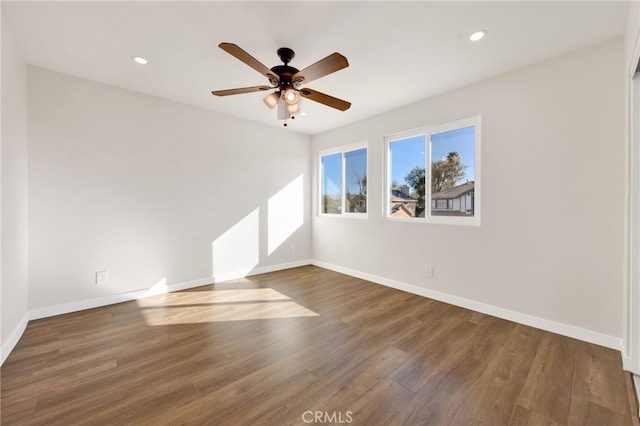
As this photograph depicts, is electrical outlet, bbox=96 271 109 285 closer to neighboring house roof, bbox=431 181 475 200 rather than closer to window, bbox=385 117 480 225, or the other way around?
window, bbox=385 117 480 225

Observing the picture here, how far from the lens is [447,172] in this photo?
127 inches

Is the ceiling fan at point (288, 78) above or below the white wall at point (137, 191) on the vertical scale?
above

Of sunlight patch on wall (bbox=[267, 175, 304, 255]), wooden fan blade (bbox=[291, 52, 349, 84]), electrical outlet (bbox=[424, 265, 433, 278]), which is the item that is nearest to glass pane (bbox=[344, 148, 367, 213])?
sunlight patch on wall (bbox=[267, 175, 304, 255])

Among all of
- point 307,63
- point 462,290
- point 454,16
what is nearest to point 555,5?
point 454,16

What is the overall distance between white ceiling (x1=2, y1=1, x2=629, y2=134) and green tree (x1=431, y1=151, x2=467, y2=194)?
0.85m

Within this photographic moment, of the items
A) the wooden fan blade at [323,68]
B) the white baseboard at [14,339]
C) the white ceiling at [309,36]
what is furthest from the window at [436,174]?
the white baseboard at [14,339]

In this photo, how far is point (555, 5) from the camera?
5.77 feet

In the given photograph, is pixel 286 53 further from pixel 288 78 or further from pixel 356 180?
pixel 356 180

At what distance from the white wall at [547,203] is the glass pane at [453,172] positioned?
194 mm

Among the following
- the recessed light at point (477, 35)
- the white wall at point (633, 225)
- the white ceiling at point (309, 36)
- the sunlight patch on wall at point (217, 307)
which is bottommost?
the sunlight patch on wall at point (217, 307)

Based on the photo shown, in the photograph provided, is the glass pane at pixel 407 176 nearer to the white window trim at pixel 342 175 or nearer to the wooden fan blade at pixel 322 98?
the white window trim at pixel 342 175

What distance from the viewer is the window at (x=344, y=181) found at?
4352 mm

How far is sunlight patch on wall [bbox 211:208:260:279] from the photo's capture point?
12.9 feet

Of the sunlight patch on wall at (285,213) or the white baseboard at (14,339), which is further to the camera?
the sunlight patch on wall at (285,213)
